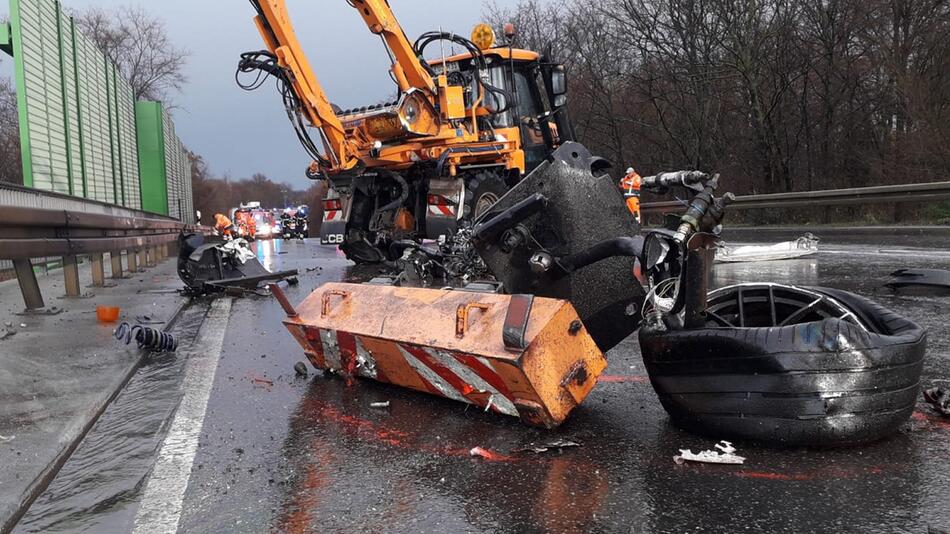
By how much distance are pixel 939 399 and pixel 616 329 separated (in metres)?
1.46

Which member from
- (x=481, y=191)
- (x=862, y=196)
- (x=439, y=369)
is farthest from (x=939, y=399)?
(x=862, y=196)

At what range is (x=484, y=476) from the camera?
2.54 metres

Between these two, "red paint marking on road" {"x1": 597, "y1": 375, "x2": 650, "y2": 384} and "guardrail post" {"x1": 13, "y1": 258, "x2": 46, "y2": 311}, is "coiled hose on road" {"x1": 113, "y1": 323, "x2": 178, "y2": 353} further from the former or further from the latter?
"red paint marking on road" {"x1": 597, "y1": 375, "x2": 650, "y2": 384}

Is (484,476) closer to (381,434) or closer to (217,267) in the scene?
(381,434)

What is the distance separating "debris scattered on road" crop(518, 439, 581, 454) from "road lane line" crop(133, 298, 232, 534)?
4.32 feet

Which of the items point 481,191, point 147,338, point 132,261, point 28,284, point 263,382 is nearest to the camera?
point 263,382

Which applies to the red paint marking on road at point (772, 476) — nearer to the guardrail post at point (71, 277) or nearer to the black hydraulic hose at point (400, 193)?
the guardrail post at point (71, 277)

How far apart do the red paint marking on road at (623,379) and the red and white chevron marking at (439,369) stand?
0.94m

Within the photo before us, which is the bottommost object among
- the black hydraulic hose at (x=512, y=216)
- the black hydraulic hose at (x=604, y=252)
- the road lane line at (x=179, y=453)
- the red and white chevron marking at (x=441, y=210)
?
the road lane line at (x=179, y=453)

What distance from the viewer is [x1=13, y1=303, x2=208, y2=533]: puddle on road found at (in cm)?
226

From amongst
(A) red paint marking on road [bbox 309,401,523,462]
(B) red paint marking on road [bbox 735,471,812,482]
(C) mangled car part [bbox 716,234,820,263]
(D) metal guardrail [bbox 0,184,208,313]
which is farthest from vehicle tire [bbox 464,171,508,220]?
(B) red paint marking on road [bbox 735,471,812,482]

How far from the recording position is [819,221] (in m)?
20.2

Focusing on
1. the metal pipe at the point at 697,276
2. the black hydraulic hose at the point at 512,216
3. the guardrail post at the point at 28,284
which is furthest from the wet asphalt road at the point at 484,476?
the guardrail post at the point at 28,284

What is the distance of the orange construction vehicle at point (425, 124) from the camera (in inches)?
392
